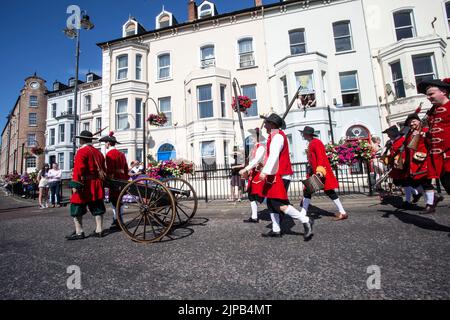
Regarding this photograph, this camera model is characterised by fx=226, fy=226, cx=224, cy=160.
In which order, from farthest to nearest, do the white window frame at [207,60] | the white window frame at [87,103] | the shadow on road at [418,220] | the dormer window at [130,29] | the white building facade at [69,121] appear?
the white window frame at [87,103] < the white building facade at [69,121] < the dormer window at [130,29] < the white window frame at [207,60] < the shadow on road at [418,220]

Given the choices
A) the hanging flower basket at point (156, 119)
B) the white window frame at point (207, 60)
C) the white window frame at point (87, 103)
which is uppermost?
the white window frame at point (87, 103)

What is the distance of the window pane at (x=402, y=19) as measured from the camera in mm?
14727

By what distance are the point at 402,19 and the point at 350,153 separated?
13.6 metres

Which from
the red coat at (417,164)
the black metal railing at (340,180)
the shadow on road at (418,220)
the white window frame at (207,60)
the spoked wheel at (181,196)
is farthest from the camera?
the white window frame at (207,60)

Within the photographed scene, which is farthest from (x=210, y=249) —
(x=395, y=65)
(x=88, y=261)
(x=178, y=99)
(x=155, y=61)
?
(x=155, y=61)

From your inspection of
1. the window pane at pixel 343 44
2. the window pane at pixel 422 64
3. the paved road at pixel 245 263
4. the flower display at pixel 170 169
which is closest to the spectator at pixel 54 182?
the flower display at pixel 170 169

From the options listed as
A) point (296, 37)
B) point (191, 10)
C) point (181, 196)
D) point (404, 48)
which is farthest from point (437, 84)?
point (191, 10)

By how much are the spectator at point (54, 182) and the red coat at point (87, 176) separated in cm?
789

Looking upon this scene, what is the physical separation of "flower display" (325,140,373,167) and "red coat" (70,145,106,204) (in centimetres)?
709

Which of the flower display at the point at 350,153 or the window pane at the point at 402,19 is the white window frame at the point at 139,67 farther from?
the window pane at the point at 402,19

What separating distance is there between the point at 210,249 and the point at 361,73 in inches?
641
